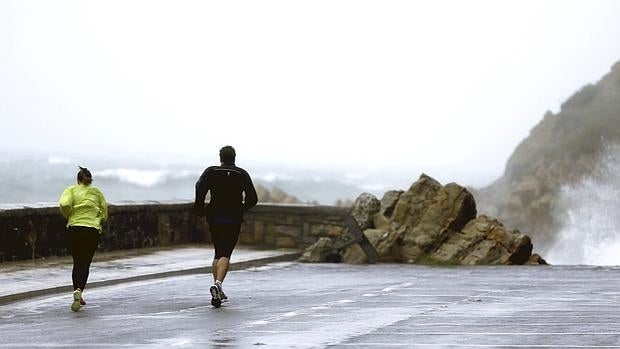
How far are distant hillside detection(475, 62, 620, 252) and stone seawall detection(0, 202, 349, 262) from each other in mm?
46328

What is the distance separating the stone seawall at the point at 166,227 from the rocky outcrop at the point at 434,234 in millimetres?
1035

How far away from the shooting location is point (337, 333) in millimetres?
12203

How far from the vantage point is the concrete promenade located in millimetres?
11750

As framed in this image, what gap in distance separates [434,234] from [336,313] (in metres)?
11.2

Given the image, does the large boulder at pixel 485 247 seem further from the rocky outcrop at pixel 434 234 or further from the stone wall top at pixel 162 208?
the stone wall top at pixel 162 208

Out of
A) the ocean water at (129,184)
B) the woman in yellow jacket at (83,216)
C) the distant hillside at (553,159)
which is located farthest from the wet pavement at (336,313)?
the ocean water at (129,184)

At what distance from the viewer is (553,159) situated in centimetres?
8612

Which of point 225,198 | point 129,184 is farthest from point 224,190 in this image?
point 129,184

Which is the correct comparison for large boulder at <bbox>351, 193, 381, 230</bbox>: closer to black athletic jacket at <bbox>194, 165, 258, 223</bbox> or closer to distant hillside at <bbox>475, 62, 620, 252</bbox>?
black athletic jacket at <bbox>194, 165, 258, 223</bbox>

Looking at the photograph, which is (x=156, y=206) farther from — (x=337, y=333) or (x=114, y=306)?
(x=337, y=333)

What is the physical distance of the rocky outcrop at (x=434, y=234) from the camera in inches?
968

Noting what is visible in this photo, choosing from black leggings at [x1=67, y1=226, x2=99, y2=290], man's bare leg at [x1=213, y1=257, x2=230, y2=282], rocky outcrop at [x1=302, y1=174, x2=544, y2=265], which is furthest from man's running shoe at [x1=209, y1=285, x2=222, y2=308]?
rocky outcrop at [x1=302, y1=174, x2=544, y2=265]

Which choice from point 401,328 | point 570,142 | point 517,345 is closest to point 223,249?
point 401,328

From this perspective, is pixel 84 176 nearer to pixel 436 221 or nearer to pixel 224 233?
pixel 224 233
